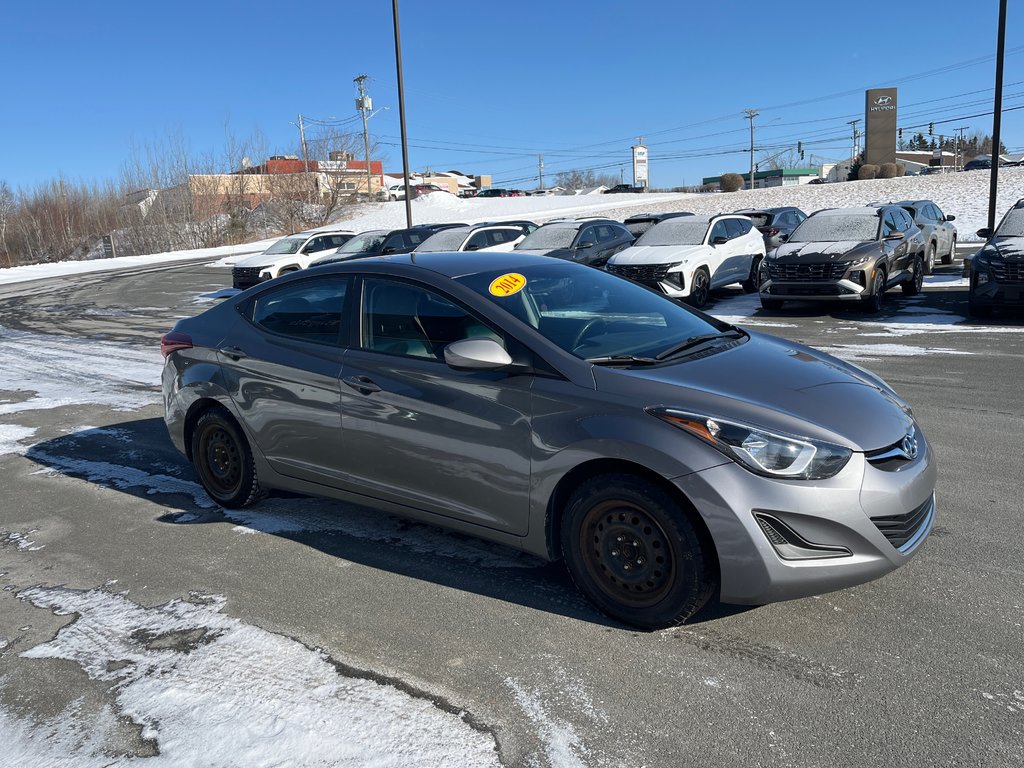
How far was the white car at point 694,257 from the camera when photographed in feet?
47.7

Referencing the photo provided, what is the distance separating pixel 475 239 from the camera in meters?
18.2

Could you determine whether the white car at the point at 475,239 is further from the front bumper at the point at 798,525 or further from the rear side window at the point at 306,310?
the front bumper at the point at 798,525

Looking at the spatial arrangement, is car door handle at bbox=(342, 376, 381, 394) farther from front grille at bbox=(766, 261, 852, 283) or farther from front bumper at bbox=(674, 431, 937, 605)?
front grille at bbox=(766, 261, 852, 283)

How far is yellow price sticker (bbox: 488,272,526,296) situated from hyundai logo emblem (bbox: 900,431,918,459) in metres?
1.92

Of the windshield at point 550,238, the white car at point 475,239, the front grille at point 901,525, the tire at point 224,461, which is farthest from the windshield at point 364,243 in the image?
the front grille at point 901,525

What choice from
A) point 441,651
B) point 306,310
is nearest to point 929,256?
point 306,310

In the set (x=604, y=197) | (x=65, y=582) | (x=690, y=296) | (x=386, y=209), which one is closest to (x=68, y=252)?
(x=386, y=209)

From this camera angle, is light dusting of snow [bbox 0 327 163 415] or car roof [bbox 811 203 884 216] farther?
car roof [bbox 811 203 884 216]

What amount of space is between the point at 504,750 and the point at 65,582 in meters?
2.80

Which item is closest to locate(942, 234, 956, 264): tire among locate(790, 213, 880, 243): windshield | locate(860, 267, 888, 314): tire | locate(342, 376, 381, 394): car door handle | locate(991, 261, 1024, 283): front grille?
locate(790, 213, 880, 243): windshield

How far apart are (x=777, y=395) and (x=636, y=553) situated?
90cm

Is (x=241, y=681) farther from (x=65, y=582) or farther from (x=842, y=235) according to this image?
(x=842, y=235)

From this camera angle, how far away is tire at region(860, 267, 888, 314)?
13.1 m

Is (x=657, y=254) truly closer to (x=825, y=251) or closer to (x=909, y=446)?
(x=825, y=251)
